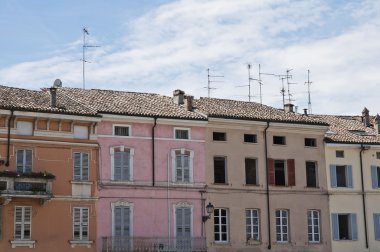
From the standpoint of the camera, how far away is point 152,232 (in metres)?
38.9

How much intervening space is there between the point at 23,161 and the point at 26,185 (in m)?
1.48

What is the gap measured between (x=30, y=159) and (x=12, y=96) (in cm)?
370

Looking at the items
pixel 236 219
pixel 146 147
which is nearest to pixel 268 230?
pixel 236 219

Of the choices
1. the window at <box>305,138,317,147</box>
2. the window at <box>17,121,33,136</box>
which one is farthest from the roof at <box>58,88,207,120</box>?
the window at <box>305,138,317,147</box>

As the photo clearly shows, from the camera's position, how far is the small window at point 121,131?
38844 mm

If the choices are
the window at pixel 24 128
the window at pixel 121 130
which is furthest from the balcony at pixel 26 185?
the window at pixel 121 130

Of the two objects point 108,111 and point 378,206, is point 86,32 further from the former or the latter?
point 378,206

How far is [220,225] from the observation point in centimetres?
4091

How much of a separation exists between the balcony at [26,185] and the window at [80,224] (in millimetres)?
1985

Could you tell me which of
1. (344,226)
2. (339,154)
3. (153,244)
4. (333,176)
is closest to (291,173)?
(333,176)

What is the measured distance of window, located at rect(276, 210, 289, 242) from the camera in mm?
42594

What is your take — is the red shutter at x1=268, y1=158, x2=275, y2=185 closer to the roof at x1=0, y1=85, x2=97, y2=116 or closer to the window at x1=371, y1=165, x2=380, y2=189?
the window at x1=371, y1=165, x2=380, y2=189

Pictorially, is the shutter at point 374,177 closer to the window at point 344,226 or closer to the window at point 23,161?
the window at point 344,226

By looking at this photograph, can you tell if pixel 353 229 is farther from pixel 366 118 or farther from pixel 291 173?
pixel 366 118
